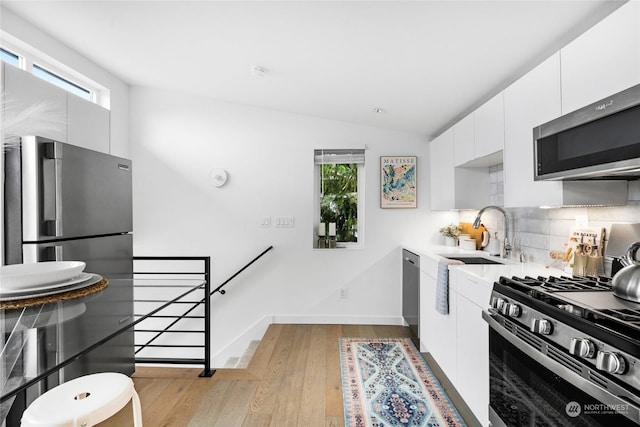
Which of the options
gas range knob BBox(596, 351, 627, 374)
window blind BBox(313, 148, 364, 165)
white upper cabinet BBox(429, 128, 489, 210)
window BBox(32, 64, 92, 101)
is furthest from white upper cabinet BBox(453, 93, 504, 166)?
window BBox(32, 64, 92, 101)

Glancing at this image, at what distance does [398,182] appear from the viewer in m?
3.74

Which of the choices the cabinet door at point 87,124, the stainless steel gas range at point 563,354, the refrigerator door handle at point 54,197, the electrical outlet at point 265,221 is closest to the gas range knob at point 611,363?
the stainless steel gas range at point 563,354

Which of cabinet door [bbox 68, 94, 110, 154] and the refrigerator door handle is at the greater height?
cabinet door [bbox 68, 94, 110, 154]

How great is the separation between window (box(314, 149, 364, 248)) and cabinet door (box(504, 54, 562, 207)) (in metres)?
2.00

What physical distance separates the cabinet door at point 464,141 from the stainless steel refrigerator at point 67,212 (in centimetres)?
244

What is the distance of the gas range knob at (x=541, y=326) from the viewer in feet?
3.86

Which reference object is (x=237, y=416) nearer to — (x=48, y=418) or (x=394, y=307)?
(x=48, y=418)

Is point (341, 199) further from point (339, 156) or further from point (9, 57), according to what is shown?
point (9, 57)

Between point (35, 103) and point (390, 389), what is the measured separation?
3241 mm

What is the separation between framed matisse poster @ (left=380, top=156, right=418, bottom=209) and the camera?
3727mm

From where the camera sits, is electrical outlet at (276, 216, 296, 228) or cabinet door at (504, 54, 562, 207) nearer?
cabinet door at (504, 54, 562, 207)

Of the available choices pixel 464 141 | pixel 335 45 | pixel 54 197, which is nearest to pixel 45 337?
pixel 54 197

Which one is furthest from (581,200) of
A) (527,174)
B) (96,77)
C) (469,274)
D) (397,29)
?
(96,77)

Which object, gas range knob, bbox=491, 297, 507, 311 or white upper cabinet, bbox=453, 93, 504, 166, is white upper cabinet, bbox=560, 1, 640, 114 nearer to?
white upper cabinet, bbox=453, 93, 504, 166
